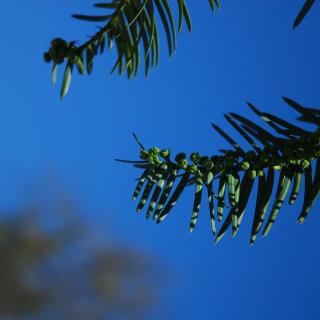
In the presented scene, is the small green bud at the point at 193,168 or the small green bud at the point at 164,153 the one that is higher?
the small green bud at the point at 164,153

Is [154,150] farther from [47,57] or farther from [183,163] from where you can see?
[47,57]

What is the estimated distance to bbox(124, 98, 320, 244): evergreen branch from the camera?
0.33 m

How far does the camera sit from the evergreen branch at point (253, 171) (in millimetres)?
335

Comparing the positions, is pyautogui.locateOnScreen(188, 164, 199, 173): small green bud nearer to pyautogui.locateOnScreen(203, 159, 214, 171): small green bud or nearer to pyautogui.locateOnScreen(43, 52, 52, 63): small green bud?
pyautogui.locateOnScreen(203, 159, 214, 171): small green bud

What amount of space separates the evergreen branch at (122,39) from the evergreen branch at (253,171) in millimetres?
81

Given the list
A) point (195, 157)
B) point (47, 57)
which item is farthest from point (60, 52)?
point (195, 157)

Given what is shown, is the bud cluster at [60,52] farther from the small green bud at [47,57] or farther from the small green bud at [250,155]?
the small green bud at [250,155]

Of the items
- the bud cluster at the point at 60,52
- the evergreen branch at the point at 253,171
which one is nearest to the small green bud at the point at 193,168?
the evergreen branch at the point at 253,171

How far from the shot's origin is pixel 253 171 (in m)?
0.34

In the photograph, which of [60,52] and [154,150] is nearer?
[60,52]

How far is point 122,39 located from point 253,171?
0.41ft

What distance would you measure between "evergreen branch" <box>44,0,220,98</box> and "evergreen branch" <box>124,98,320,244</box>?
8 centimetres

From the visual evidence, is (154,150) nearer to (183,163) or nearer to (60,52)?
(183,163)

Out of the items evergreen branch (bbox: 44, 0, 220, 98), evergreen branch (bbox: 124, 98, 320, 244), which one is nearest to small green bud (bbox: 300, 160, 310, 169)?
evergreen branch (bbox: 124, 98, 320, 244)
